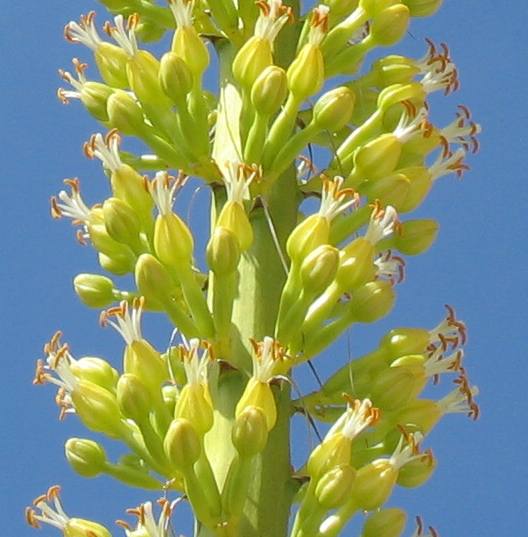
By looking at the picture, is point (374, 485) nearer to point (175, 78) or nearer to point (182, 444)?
point (182, 444)

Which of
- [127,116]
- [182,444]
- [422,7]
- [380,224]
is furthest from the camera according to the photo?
[422,7]

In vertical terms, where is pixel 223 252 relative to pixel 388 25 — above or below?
below

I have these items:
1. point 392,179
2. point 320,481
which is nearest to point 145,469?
point 320,481

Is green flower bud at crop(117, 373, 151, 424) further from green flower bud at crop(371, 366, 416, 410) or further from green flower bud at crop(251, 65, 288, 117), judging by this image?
green flower bud at crop(251, 65, 288, 117)

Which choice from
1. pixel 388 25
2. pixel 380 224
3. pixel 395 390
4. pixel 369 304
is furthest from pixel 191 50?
pixel 395 390

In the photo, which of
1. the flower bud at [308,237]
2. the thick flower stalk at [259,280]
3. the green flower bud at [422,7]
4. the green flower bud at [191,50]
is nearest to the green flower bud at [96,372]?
the thick flower stalk at [259,280]

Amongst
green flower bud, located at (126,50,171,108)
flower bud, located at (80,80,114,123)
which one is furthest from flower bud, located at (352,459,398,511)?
flower bud, located at (80,80,114,123)

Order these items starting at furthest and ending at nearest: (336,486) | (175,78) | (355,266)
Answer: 1. (175,78)
2. (355,266)
3. (336,486)
